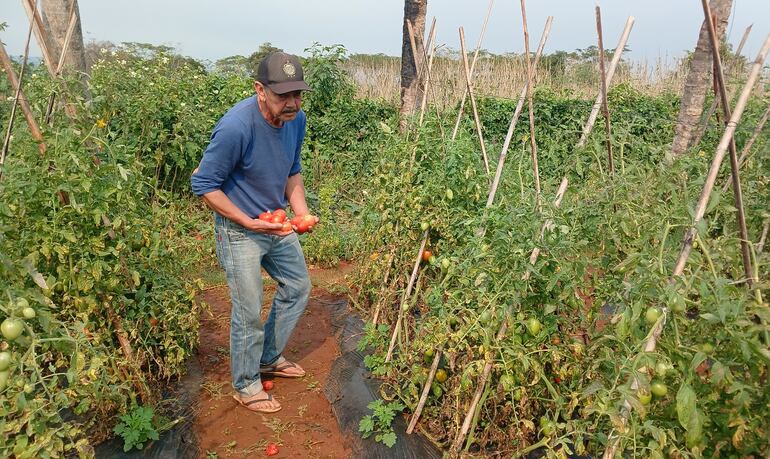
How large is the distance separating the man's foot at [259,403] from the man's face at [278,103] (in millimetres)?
1543

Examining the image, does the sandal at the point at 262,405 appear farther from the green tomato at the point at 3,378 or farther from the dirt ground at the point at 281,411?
the green tomato at the point at 3,378

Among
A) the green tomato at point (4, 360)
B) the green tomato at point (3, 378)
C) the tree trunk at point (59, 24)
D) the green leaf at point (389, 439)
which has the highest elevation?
the tree trunk at point (59, 24)

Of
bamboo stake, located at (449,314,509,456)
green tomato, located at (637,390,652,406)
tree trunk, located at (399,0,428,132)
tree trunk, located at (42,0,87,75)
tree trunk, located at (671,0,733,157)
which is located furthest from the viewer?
tree trunk, located at (399,0,428,132)

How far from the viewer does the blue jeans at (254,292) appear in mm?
2748

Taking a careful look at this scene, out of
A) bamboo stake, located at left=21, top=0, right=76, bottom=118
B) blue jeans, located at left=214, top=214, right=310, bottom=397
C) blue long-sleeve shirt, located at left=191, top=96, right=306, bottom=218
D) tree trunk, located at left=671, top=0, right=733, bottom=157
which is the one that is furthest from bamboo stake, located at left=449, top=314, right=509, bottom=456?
tree trunk, located at left=671, top=0, right=733, bottom=157

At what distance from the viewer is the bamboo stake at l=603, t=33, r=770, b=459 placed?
157cm

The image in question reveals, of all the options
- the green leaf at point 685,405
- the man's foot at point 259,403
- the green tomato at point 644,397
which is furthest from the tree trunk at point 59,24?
the green leaf at point 685,405

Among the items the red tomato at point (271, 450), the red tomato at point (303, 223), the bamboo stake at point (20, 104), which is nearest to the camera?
the bamboo stake at point (20, 104)

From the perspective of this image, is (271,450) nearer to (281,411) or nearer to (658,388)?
(281,411)

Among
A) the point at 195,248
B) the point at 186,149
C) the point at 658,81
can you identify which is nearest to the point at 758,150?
the point at 195,248

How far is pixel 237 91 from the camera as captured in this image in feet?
23.7

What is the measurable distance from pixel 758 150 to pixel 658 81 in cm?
1023

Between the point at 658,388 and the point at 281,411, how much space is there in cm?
209

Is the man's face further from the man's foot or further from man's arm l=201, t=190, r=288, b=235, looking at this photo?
the man's foot
